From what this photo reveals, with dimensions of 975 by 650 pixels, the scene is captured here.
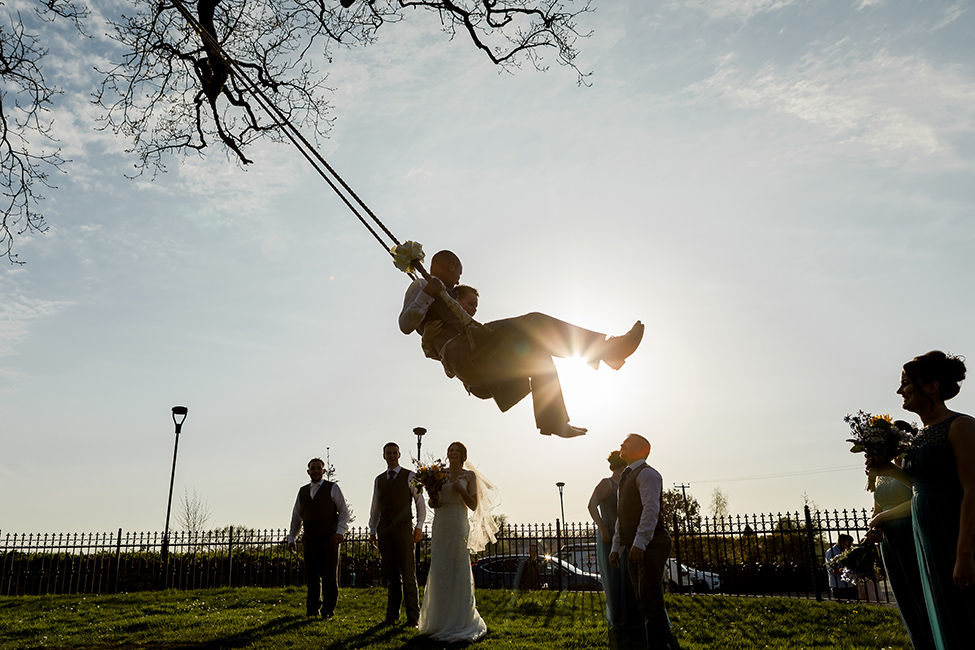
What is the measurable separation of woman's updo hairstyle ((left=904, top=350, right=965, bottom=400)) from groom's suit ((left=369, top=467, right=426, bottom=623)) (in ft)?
22.9

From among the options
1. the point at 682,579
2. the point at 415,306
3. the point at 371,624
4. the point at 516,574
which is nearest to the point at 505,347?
the point at 415,306

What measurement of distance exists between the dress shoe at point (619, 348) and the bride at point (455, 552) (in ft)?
15.7

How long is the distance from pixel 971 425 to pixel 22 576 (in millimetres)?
21582

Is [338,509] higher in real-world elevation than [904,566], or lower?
higher

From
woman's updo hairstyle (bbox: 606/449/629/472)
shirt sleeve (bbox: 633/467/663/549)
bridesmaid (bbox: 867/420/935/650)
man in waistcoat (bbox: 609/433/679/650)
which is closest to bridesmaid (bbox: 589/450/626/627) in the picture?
woman's updo hairstyle (bbox: 606/449/629/472)

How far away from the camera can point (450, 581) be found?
9.05 meters

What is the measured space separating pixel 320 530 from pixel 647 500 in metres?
5.64

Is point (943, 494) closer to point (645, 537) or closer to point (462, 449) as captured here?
point (645, 537)

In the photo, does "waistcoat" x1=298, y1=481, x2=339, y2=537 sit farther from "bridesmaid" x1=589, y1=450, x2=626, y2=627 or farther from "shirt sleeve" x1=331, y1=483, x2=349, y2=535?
"bridesmaid" x1=589, y1=450, x2=626, y2=627

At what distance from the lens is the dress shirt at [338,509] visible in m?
10.5

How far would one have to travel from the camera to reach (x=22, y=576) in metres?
18.3

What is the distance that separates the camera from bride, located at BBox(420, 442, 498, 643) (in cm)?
887

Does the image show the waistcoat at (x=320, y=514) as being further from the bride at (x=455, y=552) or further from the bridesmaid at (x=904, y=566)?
the bridesmaid at (x=904, y=566)

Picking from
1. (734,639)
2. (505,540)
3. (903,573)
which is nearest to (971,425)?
(903,573)
